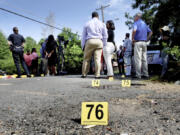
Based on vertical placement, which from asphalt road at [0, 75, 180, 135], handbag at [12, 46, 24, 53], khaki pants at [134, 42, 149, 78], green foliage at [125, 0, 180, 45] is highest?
green foliage at [125, 0, 180, 45]

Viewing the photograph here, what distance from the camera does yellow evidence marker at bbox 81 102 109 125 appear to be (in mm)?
1732

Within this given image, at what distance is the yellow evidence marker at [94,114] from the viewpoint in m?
1.73

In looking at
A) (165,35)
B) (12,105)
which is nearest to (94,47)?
(165,35)

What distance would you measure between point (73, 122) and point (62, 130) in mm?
220

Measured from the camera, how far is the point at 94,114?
1779 mm

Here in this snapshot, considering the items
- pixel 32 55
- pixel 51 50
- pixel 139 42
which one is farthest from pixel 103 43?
pixel 32 55

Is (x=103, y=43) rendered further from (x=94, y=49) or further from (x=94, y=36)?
(x=94, y=36)

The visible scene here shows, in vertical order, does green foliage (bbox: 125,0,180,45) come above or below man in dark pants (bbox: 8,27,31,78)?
above

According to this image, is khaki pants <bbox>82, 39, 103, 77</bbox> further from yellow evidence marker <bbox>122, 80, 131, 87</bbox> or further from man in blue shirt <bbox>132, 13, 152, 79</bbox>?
yellow evidence marker <bbox>122, 80, 131, 87</bbox>

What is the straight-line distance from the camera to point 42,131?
5.18 ft

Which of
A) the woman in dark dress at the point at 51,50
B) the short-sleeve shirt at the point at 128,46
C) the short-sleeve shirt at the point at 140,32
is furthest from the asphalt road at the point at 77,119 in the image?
the woman in dark dress at the point at 51,50

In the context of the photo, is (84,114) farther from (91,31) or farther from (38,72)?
(38,72)

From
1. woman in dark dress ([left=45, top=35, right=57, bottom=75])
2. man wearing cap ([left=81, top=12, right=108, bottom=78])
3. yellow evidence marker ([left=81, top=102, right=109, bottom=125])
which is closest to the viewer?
yellow evidence marker ([left=81, top=102, right=109, bottom=125])

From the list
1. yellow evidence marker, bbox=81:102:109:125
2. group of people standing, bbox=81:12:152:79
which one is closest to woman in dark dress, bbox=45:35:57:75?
group of people standing, bbox=81:12:152:79
